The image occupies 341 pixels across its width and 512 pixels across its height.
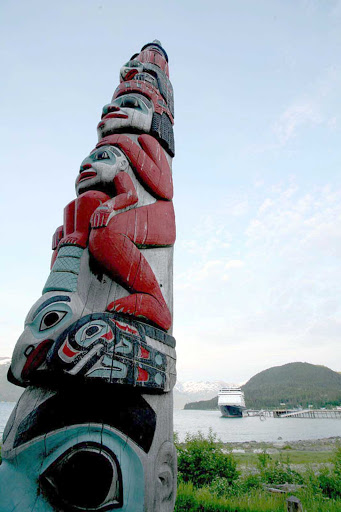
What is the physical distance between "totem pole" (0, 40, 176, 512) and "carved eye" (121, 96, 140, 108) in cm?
157

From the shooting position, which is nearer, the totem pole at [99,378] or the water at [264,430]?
the totem pole at [99,378]

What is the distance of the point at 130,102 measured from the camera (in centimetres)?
338

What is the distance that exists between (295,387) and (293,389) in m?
4.74

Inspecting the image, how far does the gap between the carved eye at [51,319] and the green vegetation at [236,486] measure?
2.58m

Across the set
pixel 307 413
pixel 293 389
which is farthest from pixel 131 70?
pixel 293 389

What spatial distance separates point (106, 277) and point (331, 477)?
4014 mm

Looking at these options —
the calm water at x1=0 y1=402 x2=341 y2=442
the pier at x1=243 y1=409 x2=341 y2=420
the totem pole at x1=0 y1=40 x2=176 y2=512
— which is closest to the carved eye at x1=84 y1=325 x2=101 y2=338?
the totem pole at x1=0 y1=40 x2=176 y2=512

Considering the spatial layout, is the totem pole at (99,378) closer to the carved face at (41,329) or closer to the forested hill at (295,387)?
the carved face at (41,329)

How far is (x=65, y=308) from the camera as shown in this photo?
163 centimetres

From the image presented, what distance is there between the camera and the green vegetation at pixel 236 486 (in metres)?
2.96

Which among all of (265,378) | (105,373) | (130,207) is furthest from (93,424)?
(265,378)

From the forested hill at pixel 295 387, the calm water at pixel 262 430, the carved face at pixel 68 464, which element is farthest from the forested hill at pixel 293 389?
the carved face at pixel 68 464

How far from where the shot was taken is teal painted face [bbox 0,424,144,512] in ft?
3.96

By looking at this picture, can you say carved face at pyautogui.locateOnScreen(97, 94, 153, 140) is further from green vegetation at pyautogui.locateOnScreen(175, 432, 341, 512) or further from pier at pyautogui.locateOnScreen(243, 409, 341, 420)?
pier at pyautogui.locateOnScreen(243, 409, 341, 420)
